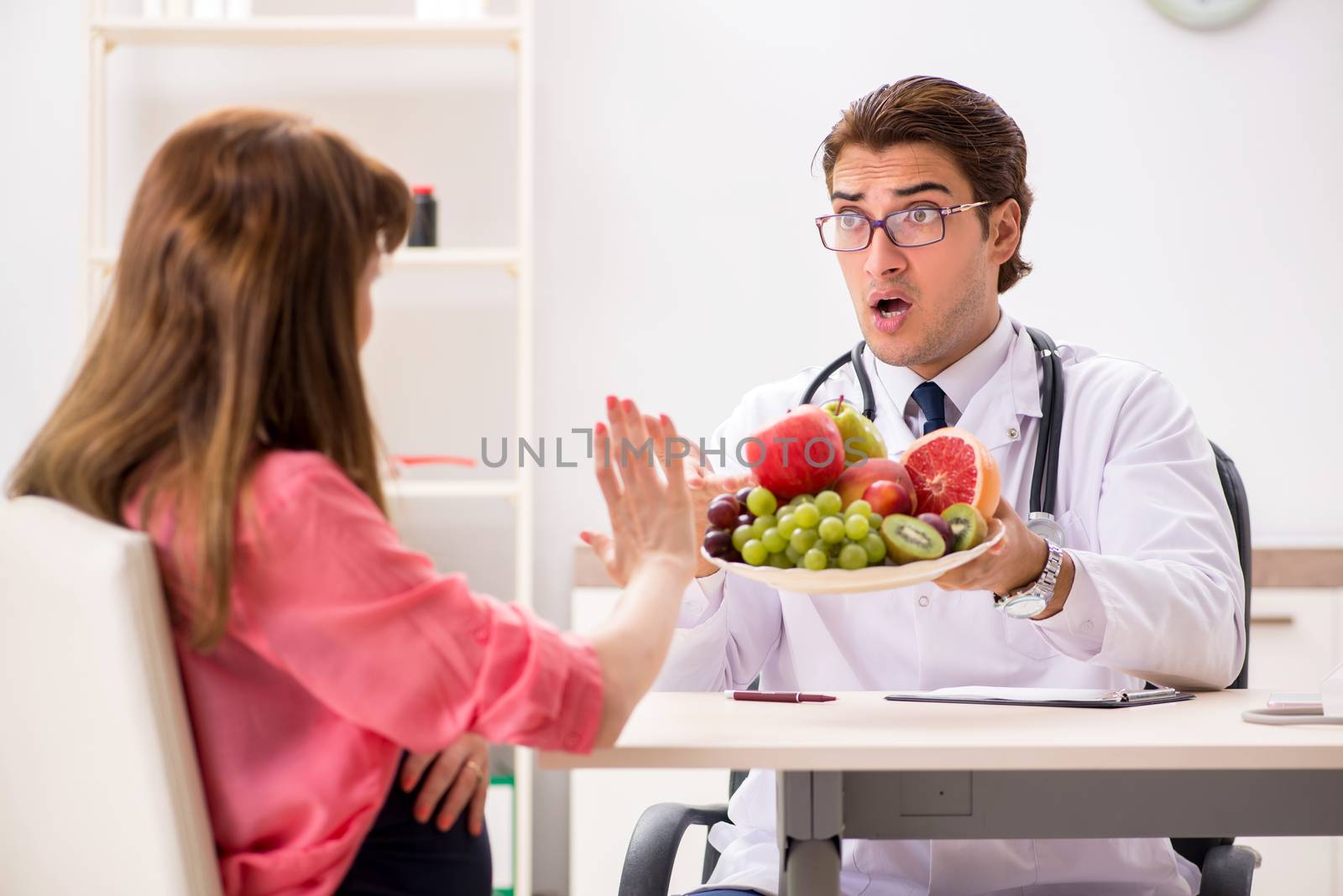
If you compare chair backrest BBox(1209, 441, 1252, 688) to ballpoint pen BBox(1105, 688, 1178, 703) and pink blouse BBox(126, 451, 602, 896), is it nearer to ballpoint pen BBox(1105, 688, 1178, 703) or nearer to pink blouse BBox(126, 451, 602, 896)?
ballpoint pen BBox(1105, 688, 1178, 703)

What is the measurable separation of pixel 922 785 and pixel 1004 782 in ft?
0.25

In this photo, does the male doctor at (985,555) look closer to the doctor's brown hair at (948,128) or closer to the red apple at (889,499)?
the doctor's brown hair at (948,128)

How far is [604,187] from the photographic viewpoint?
3.29 meters

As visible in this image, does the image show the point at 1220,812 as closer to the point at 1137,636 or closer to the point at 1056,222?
the point at 1137,636

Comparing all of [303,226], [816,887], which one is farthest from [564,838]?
[303,226]

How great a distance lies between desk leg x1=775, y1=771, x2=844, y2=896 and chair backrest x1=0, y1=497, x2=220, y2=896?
1.54 feet

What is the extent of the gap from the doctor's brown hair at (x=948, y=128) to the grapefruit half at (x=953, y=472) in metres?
0.67

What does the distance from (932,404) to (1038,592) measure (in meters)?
0.49

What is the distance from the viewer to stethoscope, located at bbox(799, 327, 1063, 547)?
1.61m

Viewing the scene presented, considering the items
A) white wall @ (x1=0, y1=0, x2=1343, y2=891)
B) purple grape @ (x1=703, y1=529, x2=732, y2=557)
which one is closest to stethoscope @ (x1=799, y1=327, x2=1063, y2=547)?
purple grape @ (x1=703, y1=529, x2=732, y2=557)

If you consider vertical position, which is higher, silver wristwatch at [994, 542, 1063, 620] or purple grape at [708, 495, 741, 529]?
purple grape at [708, 495, 741, 529]

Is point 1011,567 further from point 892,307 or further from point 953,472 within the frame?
point 892,307

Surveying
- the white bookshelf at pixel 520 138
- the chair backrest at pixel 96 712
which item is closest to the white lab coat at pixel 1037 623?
the chair backrest at pixel 96 712

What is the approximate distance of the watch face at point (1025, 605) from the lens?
1.44 m
